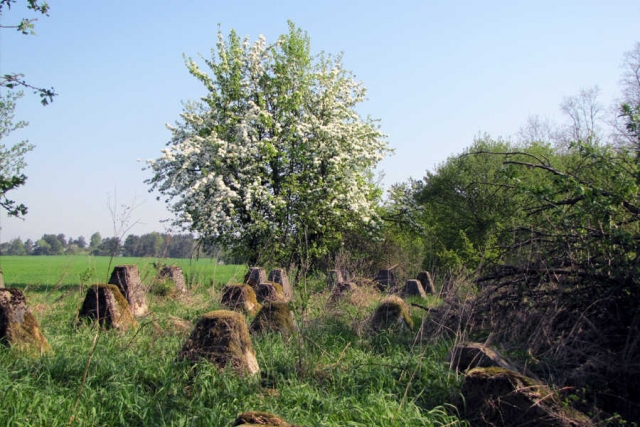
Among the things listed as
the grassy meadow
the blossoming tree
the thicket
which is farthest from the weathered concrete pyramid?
the blossoming tree

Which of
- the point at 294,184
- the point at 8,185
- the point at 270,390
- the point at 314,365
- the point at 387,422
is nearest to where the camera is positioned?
the point at 387,422

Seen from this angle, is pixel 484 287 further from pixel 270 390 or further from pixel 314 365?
pixel 270 390

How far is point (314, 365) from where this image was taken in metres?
5.84

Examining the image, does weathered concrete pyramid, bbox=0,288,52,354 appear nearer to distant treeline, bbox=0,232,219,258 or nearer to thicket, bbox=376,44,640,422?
distant treeline, bbox=0,232,219,258

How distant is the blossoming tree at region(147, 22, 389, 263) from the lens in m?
19.3

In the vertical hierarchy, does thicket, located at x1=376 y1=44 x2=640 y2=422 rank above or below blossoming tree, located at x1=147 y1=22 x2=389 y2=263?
below

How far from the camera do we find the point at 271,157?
67.2ft

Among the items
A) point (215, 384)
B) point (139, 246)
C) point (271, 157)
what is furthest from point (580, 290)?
point (271, 157)

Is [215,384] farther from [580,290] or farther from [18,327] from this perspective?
[580,290]

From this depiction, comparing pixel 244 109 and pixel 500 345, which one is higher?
pixel 244 109

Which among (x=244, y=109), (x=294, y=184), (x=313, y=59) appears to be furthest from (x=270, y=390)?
(x=313, y=59)

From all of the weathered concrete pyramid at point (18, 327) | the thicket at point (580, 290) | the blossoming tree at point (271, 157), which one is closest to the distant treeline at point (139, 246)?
the weathered concrete pyramid at point (18, 327)

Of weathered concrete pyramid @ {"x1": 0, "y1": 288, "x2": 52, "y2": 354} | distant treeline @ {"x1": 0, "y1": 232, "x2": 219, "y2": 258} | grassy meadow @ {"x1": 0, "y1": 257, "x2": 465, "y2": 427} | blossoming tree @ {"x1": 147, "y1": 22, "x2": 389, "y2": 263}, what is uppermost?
blossoming tree @ {"x1": 147, "y1": 22, "x2": 389, "y2": 263}

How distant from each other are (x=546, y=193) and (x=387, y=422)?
3.59 meters
